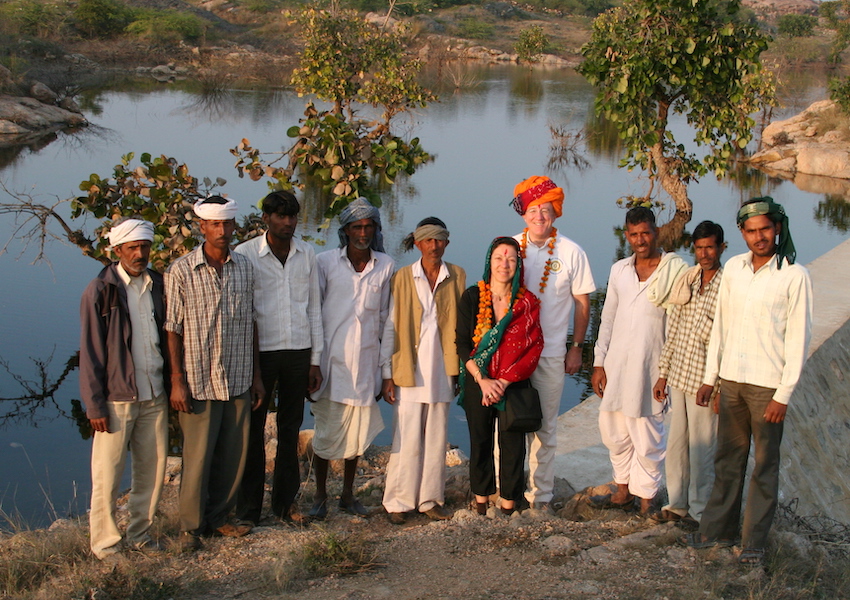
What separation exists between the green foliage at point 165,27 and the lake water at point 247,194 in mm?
7460

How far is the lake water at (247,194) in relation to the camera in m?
6.91

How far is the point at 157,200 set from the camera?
6.17m

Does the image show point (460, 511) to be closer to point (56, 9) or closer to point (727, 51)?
point (727, 51)

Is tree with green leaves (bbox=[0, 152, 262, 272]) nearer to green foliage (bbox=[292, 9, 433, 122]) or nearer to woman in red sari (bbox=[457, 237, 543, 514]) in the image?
woman in red sari (bbox=[457, 237, 543, 514])

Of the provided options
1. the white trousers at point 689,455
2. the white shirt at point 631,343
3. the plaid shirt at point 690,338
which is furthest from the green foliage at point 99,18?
the white trousers at point 689,455

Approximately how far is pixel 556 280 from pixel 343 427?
1.27 metres

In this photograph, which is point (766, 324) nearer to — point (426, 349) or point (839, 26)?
point (426, 349)

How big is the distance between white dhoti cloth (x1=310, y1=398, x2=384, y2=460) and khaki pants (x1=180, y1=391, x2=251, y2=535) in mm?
483

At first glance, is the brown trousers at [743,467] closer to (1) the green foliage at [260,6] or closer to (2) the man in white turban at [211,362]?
(2) the man in white turban at [211,362]

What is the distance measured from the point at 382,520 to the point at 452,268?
4.41 ft

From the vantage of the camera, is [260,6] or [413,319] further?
[260,6]

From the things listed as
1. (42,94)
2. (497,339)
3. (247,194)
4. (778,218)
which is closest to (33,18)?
(42,94)

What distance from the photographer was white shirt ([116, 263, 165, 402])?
3.55 meters

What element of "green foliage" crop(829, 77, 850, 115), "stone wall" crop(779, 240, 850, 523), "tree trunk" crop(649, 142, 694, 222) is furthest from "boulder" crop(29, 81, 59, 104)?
"green foliage" crop(829, 77, 850, 115)
